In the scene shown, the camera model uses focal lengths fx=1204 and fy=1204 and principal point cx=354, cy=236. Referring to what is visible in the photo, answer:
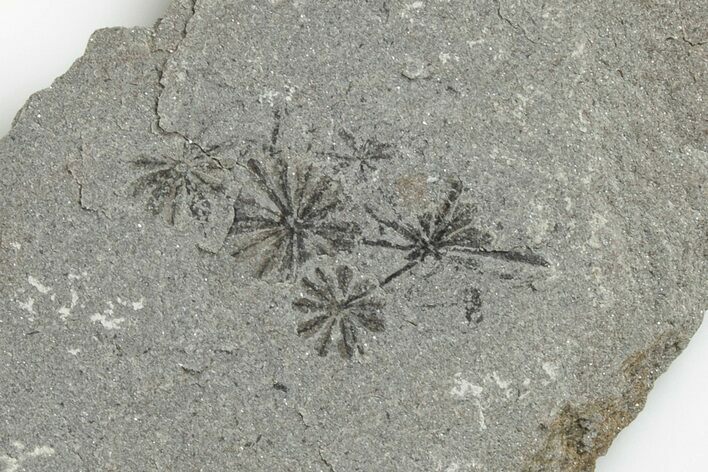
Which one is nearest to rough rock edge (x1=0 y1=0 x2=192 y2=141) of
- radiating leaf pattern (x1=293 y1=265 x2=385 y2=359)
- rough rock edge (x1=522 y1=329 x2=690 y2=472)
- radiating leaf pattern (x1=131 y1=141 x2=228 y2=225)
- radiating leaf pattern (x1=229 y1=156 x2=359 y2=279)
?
radiating leaf pattern (x1=131 y1=141 x2=228 y2=225)

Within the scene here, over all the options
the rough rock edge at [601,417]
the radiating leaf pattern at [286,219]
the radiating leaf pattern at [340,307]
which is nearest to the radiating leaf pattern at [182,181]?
the radiating leaf pattern at [286,219]

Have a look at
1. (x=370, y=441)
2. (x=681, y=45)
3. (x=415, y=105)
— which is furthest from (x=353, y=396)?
(x=681, y=45)

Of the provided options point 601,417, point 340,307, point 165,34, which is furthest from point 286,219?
point 601,417

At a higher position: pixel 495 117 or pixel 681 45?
pixel 681 45

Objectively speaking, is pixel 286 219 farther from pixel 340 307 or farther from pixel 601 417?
pixel 601 417

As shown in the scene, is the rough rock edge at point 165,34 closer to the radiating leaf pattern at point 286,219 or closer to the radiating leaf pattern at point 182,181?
the radiating leaf pattern at point 182,181

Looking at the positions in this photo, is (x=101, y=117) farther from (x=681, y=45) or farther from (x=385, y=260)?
(x=681, y=45)
